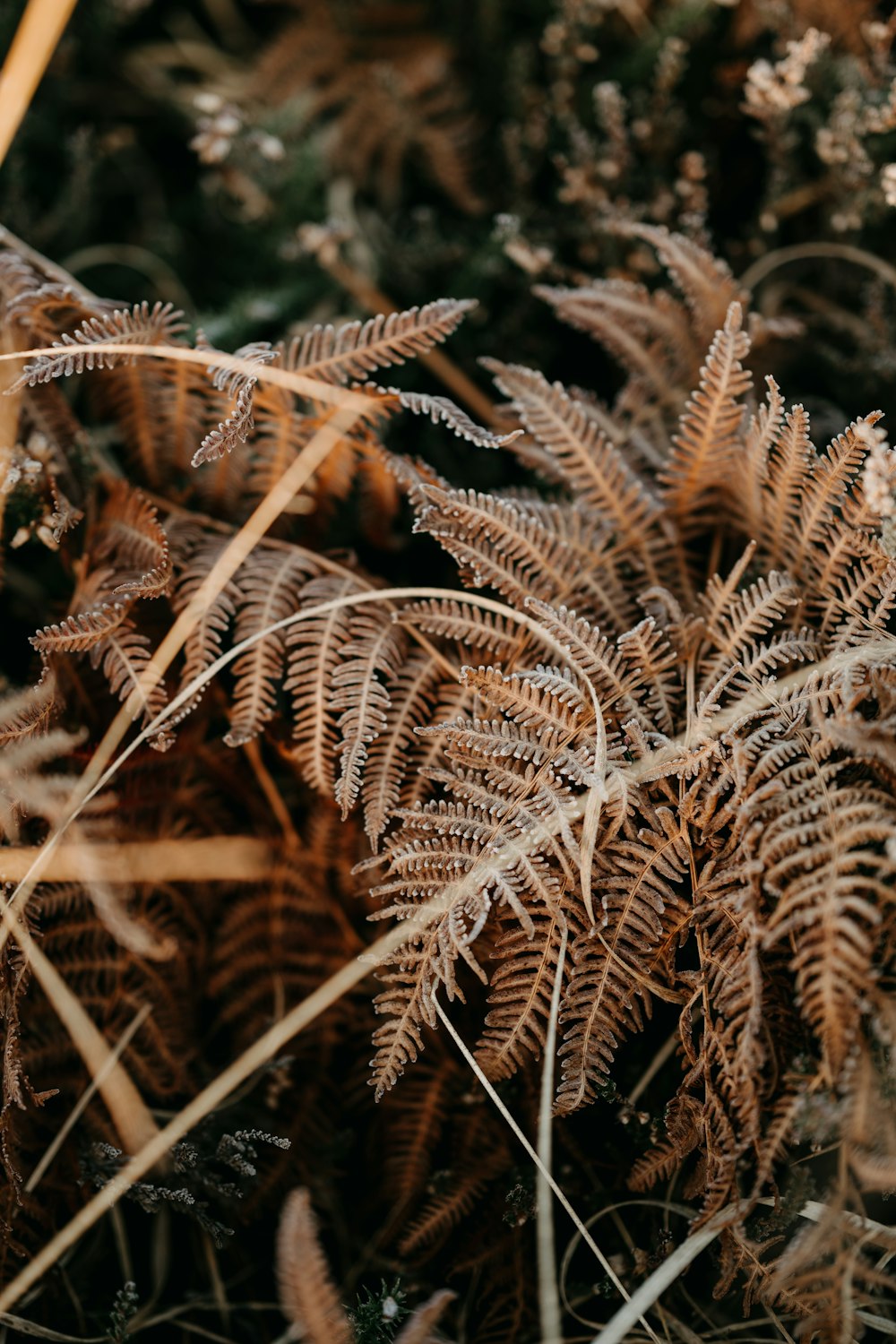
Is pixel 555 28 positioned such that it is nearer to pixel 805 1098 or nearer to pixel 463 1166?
pixel 805 1098

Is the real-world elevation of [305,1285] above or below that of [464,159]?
below

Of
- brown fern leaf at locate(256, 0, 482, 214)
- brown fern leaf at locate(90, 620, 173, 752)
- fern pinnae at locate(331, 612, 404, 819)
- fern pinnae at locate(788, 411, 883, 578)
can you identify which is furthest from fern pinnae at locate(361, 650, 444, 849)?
brown fern leaf at locate(256, 0, 482, 214)

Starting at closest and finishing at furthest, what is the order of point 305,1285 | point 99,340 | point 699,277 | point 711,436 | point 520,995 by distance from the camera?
point 305,1285, point 520,995, point 99,340, point 711,436, point 699,277

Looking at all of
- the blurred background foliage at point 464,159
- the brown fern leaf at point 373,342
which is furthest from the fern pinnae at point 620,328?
the brown fern leaf at point 373,342

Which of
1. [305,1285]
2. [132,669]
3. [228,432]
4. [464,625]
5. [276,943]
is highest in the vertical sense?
[228,432]

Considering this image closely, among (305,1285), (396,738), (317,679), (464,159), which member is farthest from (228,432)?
(464,159)

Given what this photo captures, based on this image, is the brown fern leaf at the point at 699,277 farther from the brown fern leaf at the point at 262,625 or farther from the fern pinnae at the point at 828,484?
the brown fern leaf at the point at 262,625

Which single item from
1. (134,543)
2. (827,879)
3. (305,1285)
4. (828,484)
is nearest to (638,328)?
(828,484)

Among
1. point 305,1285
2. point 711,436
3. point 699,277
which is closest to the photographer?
point 305,1285

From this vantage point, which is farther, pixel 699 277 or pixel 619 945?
pixel 699 277

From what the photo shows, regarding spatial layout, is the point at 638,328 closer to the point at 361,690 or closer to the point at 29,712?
the point at 361,690

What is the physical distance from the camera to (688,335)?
161cm

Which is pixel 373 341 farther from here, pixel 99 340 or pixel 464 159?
pixel 464 159

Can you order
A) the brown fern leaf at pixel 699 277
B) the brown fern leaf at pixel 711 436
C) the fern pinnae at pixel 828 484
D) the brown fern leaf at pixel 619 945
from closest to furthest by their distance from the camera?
the brown fern leaf at pixel 619 945
the fern pinnae at pixel 828 484
the brown fern leaf at pixel 711 436
the brown fern leaf at pixel 699 277
